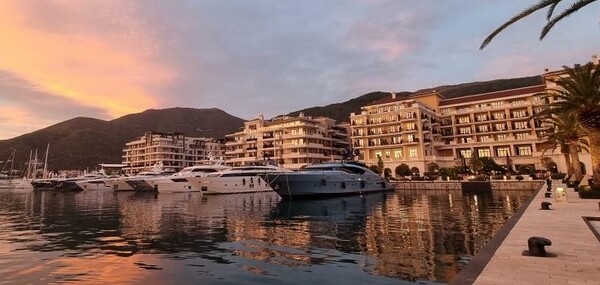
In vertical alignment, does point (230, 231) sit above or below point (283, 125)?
below

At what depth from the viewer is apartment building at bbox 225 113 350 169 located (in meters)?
99.5

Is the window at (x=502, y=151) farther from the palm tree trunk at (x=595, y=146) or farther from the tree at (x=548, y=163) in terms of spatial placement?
the palm tree trunk at (x=595, y=146)

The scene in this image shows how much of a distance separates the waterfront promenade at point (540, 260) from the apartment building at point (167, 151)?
126m

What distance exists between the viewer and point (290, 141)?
10144 centimetres

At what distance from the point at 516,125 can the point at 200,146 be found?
11228 cm

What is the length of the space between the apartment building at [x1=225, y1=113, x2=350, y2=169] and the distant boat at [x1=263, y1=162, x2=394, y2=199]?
39291 millimetres

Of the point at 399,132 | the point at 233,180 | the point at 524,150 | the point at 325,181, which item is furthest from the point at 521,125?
the point at 233,180

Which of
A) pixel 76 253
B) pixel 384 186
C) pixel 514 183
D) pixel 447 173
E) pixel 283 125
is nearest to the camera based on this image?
pixel 76 253

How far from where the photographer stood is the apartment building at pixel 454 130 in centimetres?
8150

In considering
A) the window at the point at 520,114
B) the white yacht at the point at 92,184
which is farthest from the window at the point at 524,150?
the white yacht at the point at 92,184

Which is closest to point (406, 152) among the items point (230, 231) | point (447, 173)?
point (447, 173)

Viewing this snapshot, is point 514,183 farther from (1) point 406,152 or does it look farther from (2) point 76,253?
(2) point 76,253

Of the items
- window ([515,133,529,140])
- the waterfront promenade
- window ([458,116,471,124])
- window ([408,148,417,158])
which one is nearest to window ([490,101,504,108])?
window ([458,116,471,124])

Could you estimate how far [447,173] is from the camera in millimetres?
67312
